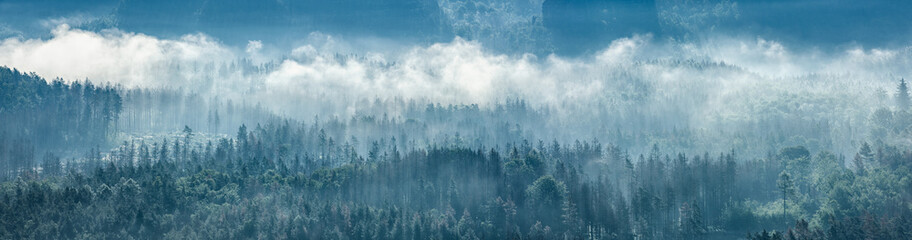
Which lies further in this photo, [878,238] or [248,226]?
[248,226]

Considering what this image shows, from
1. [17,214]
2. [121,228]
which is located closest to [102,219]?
[121,228]

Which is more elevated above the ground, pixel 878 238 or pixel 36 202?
pixel 36 202

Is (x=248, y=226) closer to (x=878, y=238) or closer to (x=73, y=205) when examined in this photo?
(x=73, y=205)

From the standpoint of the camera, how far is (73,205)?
632 feet

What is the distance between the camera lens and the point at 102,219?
190 m

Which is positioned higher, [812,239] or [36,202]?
[36,202]

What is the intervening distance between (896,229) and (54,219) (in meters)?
192

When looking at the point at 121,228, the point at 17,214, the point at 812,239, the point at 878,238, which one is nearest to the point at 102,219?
the point at 121,228

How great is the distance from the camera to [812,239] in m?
182

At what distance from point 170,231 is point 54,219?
25.3m

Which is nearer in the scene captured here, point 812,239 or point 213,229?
point 812,239

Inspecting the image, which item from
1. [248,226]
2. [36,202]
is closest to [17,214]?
[36,202]

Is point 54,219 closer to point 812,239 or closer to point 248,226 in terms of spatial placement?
point 248,226

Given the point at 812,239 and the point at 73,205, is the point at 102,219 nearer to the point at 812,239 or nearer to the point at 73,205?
the point at 73,205
